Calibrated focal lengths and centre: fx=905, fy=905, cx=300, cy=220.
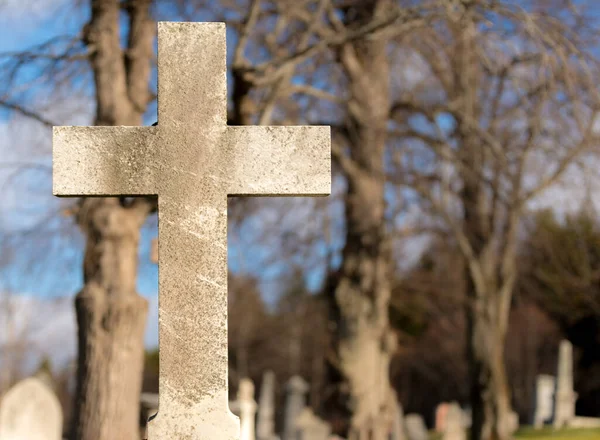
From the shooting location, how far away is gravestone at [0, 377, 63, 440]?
41.2 feet

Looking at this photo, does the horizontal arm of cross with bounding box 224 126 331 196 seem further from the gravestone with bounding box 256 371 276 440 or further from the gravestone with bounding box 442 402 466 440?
the gravestone with bounding box 256 371 276 440

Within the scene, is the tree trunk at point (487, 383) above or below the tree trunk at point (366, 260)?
below

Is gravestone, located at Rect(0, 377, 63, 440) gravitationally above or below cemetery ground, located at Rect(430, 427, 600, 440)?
above

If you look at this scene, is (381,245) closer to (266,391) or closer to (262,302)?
(266,391)

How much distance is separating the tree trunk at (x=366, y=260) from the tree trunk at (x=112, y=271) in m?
4.05

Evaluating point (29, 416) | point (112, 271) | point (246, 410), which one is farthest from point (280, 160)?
point (246, 410)

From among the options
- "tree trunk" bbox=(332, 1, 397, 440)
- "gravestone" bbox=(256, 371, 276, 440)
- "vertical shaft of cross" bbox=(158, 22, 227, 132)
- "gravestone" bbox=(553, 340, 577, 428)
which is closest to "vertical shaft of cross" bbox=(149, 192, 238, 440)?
"vertical shaft of cross" bbox=(158, 22, 227, 132)

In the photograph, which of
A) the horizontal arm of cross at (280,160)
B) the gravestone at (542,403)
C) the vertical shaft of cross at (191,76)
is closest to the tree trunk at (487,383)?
the horizontal arm of cross at (280,160)

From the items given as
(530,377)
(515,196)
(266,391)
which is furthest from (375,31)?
(530,377)

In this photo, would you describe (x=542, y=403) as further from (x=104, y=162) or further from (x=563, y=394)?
(x=104, y=162)

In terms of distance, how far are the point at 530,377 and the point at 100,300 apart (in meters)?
31.6

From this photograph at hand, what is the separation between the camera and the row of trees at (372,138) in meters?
8.30

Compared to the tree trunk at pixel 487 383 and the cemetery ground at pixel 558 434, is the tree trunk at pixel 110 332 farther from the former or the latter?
the cemetery ground at pixel 558 434

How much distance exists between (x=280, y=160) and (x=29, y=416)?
967 cm
